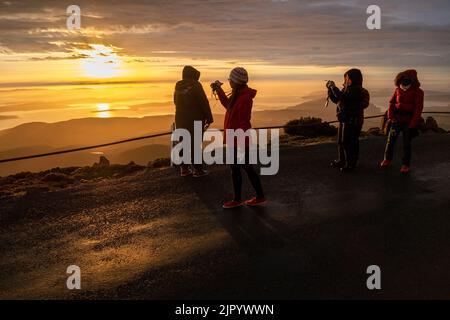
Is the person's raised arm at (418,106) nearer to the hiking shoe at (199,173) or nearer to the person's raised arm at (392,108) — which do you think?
the person's raised arm at (392,108)

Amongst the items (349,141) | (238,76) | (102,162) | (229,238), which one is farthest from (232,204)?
(102,162)

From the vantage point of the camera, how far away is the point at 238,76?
285 inches

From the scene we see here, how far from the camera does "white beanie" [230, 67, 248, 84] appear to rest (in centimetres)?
725

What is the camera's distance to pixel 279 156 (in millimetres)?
12062

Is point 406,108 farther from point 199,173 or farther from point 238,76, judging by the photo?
point 199,173

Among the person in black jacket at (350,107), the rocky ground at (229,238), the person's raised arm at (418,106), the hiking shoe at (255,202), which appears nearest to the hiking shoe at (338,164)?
the person in black jacket at (350,107)

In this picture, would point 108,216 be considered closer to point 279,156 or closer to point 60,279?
point 60,279

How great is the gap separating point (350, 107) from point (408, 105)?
112 centimetres

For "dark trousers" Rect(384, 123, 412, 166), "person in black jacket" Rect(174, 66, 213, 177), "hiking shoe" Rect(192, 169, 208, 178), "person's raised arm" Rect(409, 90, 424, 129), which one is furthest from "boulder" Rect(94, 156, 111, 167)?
"person's raised arm" Rect(409, 90, 424, 129)

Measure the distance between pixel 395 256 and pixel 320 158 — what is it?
19.2ft

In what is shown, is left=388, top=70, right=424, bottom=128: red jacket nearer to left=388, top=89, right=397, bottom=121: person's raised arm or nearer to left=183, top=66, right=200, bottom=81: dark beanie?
left=388, top=89, right=397, bottom=121: person's raised arm
